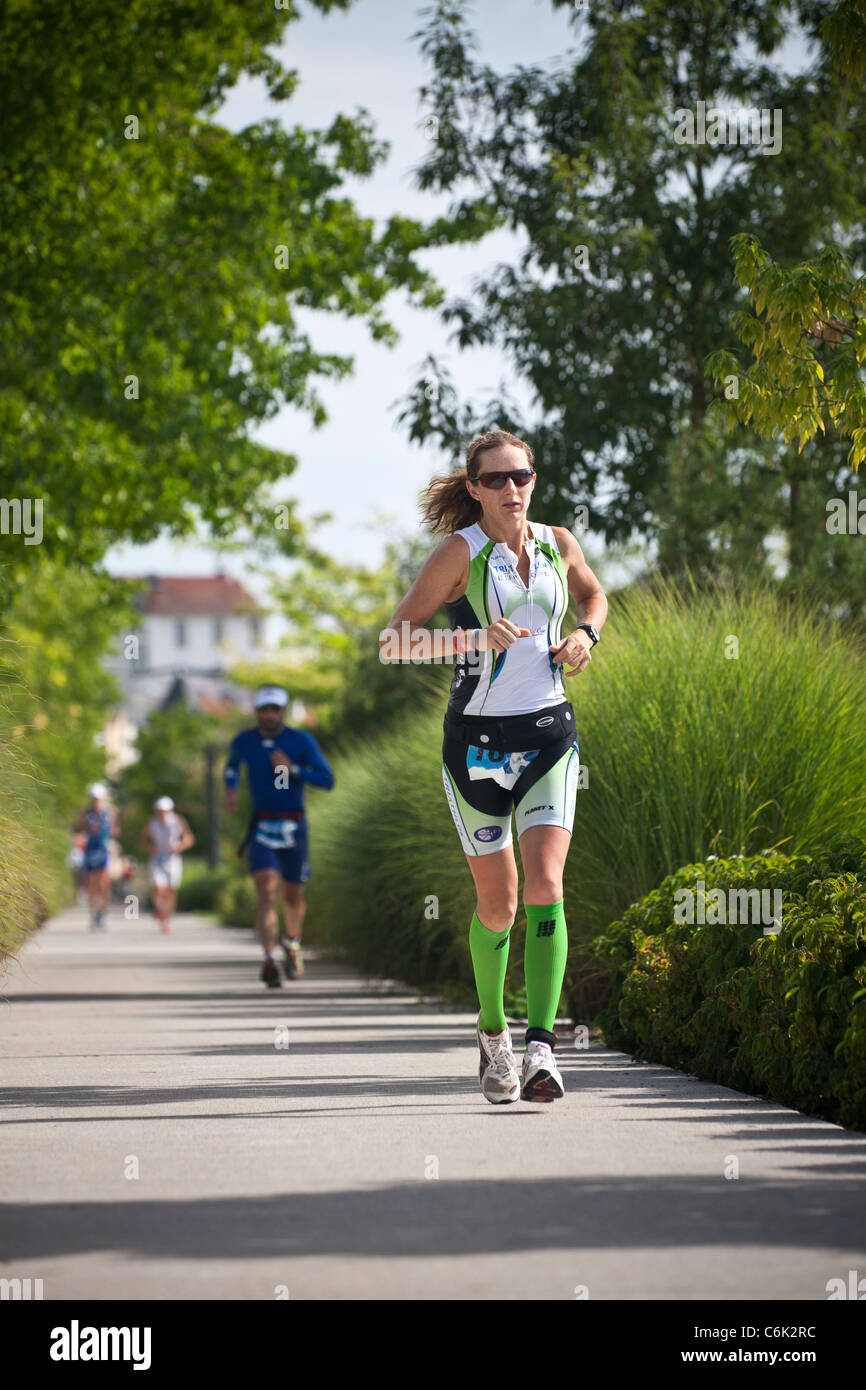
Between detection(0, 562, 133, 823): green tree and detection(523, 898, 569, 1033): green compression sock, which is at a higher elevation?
detection(0, 562, 133, 823): green tree

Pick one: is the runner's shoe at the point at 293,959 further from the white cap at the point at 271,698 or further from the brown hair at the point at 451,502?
the brown hair at the point at 451,502

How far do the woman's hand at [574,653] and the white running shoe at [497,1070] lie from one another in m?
1.22

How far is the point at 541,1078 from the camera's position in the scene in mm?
6199

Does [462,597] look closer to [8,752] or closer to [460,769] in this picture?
[460,769]

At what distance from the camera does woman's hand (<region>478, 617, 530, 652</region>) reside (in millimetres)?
6230

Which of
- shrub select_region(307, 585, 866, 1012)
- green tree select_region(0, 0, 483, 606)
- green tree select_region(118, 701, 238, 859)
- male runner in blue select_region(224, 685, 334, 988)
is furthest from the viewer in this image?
green tree select_region(118, 701, 238, 859)

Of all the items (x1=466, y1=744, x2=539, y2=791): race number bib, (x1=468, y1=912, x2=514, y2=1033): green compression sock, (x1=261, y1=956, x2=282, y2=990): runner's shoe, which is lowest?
(x1=261, y1=956, x2=282, y2=990): runner's shoe

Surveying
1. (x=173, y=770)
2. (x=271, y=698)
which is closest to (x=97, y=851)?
(x=271, y=698)

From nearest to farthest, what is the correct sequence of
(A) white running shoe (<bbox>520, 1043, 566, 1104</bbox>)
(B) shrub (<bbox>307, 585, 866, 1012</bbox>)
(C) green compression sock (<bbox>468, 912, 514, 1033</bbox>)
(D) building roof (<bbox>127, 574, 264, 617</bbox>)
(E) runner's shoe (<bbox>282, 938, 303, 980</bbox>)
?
(A) white running shoe (<bbox>520, 1043, 566, 1104</bbox>) → (C) green compression sock (<bbox>468, 912, 514, 1033</bbox>) → (B) shrub (<bbox>307, 585, 866, 1012</bbox>) → (E) runner's shoe (<bbox>282, 938, 303, 980</bbox>) → (D) building roof (<bbox>127, 574, 264, 617</bbox>)

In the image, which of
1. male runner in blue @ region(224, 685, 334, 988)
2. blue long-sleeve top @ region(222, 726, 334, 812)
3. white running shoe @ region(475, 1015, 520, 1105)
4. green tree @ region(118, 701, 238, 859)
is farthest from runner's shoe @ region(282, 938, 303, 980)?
green tree @ region(118, 701, 238, 859)

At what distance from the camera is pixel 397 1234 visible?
4.32 metres

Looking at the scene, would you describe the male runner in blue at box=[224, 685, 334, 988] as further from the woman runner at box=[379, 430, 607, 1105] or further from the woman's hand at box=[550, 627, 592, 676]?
the woman's hand at box=[550, 627, 592, 676]
